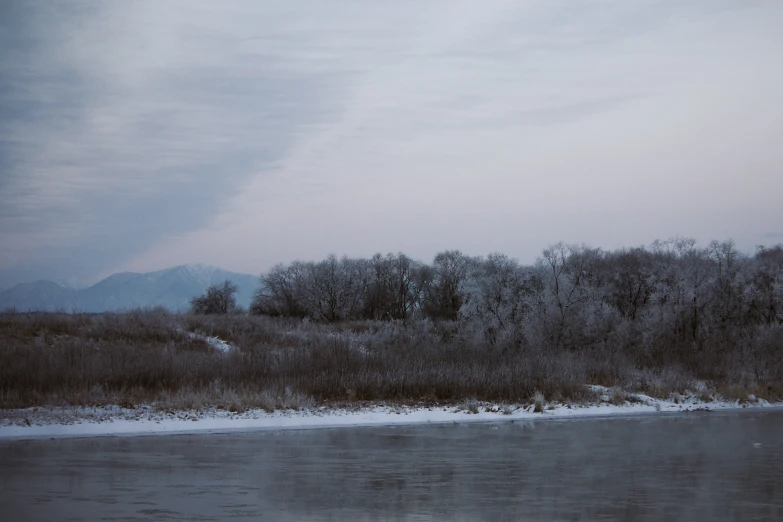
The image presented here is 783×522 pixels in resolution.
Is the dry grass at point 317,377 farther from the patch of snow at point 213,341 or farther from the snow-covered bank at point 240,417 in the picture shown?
the patch of snow at point 213,341

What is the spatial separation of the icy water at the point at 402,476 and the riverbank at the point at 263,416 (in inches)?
50.4

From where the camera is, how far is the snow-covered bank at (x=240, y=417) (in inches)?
640

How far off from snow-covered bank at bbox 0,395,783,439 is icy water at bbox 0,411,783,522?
126 centimetres

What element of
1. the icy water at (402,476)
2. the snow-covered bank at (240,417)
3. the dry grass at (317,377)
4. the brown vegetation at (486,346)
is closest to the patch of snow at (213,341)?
the brown vegetation at (486,346)

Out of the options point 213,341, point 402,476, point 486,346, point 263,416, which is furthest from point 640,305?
point 402,476

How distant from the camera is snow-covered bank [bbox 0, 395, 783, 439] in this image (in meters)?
16.3

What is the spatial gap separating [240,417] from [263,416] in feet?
1.83

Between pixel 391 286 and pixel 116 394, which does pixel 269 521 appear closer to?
pixel 116 394

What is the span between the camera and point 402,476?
11.0 metres

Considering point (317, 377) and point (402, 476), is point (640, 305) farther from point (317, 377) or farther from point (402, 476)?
point (402, 476)

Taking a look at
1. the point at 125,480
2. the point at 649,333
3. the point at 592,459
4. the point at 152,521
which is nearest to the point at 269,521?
the point at 152,521

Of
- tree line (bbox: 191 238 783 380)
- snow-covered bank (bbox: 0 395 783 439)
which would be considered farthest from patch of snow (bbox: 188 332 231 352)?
snow-covered bank (bbox: 0 395 783 439)

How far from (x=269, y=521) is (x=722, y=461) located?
8068 mm

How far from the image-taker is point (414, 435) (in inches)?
631
